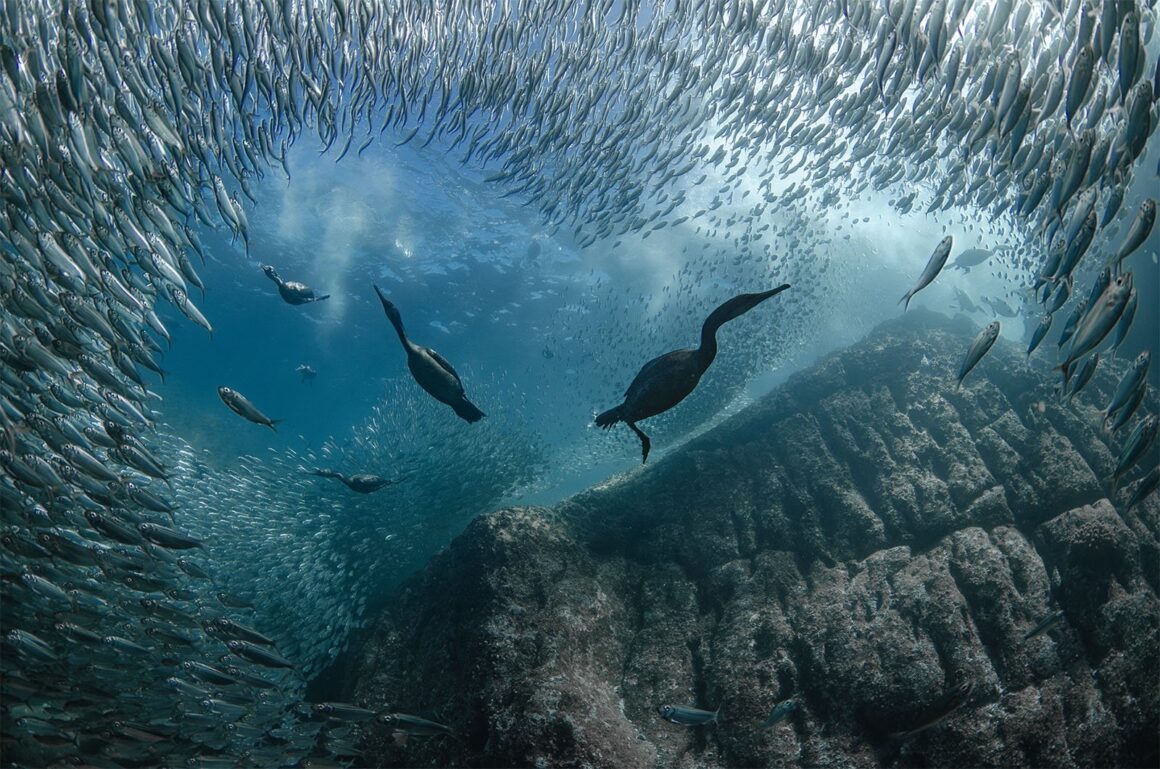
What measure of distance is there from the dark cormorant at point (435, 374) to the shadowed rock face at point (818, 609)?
9.71 feet

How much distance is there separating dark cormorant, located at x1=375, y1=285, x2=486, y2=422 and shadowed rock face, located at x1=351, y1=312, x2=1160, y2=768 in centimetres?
296

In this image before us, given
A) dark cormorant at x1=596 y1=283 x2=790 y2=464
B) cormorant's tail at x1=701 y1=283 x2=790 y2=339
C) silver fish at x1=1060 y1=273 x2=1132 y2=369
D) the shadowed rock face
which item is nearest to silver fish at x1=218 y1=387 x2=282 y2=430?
the shadowed rock face

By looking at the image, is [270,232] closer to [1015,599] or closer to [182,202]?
[182,202]

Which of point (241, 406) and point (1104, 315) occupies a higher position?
point (241, 406)

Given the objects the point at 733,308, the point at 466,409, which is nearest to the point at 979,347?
the point at 733,308

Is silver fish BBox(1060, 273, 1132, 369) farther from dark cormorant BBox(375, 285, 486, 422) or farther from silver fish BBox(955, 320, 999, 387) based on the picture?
dark cormorant BBox(375, 285, 486, 422)

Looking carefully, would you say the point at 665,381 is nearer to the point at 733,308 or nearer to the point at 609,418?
the point at 609,418

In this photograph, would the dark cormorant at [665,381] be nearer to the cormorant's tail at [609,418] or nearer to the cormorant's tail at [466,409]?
the cormorant's tail at [609,418]

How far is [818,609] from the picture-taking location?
572 cm

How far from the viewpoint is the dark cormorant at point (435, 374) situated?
3.87 metres

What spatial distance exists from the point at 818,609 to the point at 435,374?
5.25m

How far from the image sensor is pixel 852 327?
33.4 metres

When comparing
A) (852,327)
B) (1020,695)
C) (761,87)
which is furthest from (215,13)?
(852,327)

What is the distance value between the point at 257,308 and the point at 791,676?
33598mm
